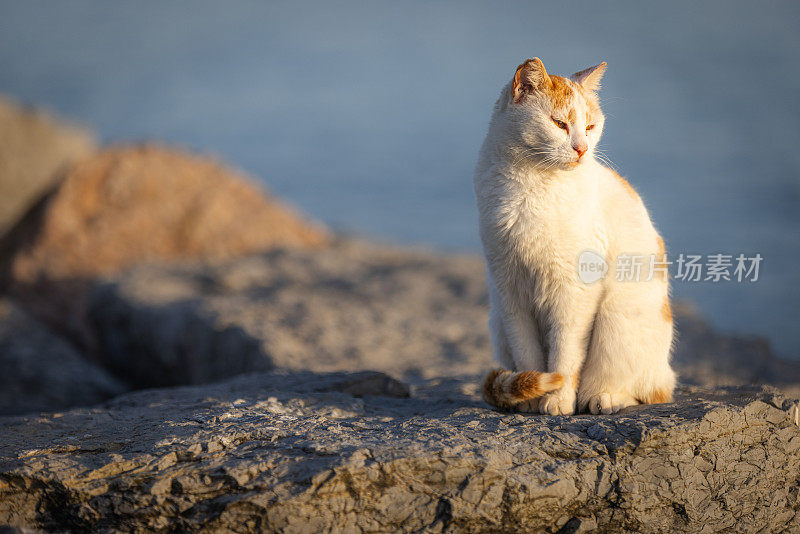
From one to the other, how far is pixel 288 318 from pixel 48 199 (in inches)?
176

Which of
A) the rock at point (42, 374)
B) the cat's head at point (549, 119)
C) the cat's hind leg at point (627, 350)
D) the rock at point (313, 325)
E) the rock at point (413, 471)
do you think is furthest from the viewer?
the rock at point (313, 325)

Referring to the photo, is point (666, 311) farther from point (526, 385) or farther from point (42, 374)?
point (42, 374)

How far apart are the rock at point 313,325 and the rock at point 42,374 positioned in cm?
63

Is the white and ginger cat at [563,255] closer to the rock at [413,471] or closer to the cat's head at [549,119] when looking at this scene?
the cat's head at [549,119]

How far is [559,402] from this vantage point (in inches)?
135

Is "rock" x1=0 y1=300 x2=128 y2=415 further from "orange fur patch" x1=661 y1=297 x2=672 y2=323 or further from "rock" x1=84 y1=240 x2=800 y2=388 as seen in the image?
"orange fur patch" x1=661 y1=297 x2=672 y2=323

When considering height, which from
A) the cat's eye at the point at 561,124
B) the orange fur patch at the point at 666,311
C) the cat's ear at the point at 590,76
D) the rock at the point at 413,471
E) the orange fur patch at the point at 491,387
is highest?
the cat's ear at the point at 590,76

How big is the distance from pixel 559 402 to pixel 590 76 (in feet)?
5.33

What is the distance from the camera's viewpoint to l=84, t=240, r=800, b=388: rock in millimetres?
5973

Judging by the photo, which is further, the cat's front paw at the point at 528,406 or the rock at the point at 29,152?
the rock at the point at 29,152

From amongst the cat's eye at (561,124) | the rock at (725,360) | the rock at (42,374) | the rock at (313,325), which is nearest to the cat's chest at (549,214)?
the cat's eye at (561,124)

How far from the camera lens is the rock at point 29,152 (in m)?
10.7

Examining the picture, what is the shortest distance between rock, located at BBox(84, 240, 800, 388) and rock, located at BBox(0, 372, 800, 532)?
7.24 feet

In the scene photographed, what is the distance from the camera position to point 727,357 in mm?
6609
